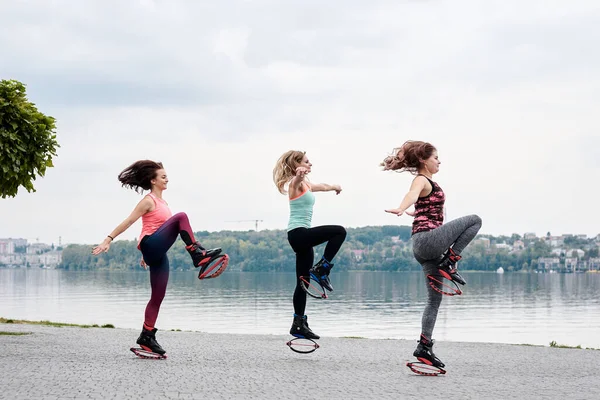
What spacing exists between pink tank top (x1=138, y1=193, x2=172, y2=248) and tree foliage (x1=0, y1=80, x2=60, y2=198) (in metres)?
5.39

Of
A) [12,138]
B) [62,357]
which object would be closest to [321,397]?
[62,357]

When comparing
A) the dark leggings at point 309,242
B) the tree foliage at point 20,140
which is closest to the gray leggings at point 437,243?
the dark leggings at point 309,242

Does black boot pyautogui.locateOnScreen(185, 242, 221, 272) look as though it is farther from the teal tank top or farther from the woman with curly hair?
the teal tank top

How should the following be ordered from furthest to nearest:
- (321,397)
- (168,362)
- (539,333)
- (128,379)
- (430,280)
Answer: (539,333), (168,362), (430,280), (128,379), (321,397)

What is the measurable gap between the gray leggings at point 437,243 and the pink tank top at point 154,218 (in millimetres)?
3982

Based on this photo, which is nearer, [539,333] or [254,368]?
[254,368]

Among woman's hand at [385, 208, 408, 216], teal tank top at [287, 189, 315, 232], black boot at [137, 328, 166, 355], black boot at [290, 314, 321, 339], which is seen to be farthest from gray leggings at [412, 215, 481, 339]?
black boot at [137, 328, 166, 355]

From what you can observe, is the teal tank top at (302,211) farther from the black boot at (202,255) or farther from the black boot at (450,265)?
the black boot at (450,265)

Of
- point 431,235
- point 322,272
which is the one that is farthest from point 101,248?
point 431,235

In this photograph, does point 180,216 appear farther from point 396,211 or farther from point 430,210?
point 430,210

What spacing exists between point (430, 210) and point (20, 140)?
9465mm

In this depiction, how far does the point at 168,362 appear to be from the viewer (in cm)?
1257

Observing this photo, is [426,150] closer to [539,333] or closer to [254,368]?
[254,368]

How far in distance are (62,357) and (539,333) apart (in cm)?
4654
